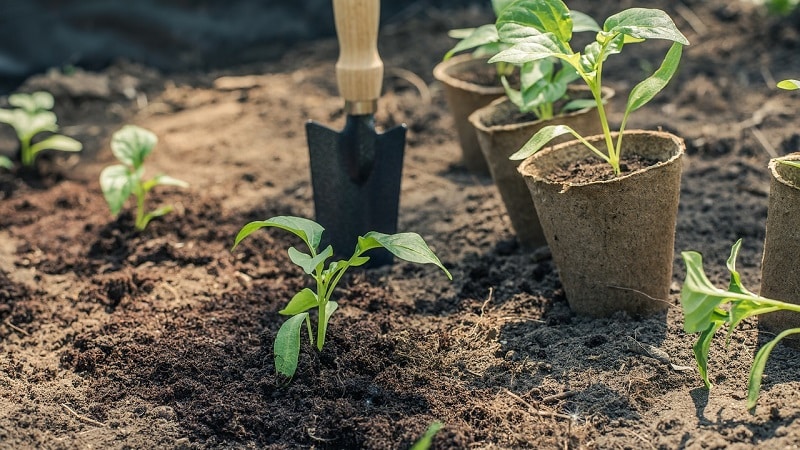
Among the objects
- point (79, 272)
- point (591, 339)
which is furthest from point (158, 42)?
point (591, 339)

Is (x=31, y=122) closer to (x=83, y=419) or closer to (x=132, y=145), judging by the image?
(x=132, y=145)

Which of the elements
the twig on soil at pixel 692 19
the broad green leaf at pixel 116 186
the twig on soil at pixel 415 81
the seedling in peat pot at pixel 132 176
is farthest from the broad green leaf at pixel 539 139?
the twig on soil at pixel 692 19

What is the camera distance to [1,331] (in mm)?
2512

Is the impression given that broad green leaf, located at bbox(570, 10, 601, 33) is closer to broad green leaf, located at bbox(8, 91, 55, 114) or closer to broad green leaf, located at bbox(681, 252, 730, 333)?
broad green leaf, located at bbox(681, 252, 730, 333)

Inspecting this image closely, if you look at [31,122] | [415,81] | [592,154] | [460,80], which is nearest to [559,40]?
[592,154]

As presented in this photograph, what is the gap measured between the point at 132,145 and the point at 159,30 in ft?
6.78

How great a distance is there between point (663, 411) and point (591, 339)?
325 millimetres

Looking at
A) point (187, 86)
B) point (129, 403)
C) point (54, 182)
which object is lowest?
point (129, 403)

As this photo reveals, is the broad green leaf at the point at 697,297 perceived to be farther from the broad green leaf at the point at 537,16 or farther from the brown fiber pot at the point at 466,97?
the brown fiber pot at the point at 466,97

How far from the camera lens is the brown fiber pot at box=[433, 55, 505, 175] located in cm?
324

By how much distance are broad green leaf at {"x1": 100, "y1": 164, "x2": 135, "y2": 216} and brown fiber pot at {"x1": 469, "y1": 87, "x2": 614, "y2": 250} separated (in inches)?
48.3

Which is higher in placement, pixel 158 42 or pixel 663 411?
pixel 158 42

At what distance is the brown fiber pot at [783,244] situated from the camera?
199cm

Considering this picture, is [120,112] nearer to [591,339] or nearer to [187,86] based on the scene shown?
[187,86]
